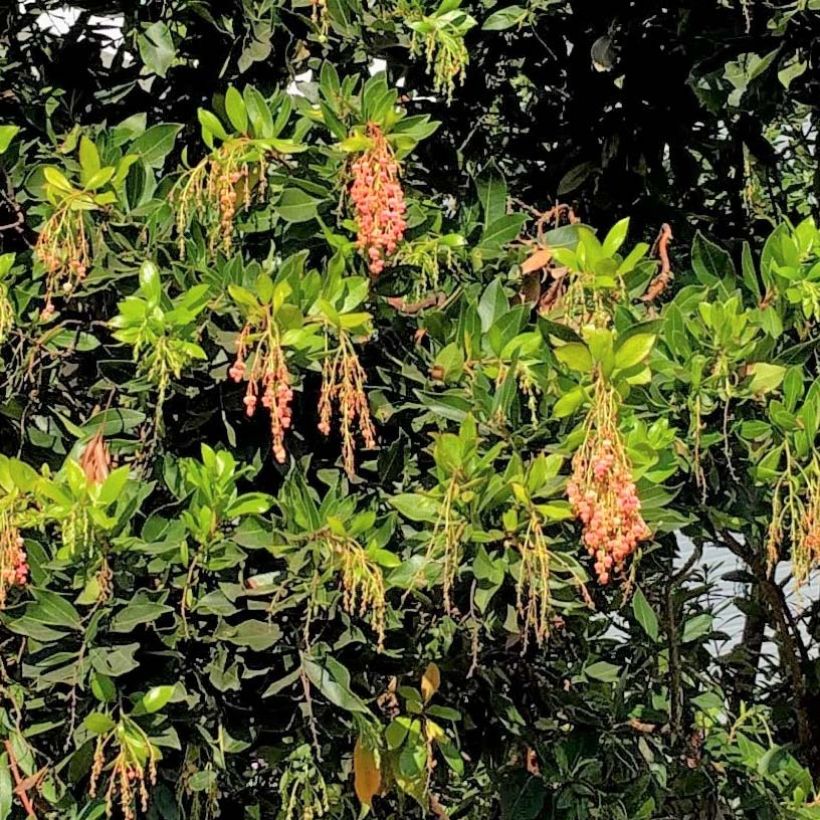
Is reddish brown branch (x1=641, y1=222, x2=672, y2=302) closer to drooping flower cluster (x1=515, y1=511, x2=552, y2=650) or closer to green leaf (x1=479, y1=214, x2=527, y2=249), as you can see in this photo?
green leaf (x1=479, y1=214, x2=527, y2=249)

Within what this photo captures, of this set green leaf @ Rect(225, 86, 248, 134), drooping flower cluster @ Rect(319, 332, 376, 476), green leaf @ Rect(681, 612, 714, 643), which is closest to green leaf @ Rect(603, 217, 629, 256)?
drooping flower cluster @ Rect(319, 332, 376, 476)

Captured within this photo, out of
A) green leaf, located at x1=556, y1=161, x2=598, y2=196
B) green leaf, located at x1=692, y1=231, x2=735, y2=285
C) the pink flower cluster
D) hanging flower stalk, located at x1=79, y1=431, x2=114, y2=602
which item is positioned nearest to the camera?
the pink flower cluster

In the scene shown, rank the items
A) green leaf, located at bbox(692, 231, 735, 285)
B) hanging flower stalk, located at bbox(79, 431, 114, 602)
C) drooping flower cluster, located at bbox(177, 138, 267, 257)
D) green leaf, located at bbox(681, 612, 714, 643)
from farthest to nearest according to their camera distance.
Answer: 1. green leaf, located at bbox(681, 612, 714, 643)
2. green leaf, located at bbox(692, 231, 735, 285)
3. drooping flower cluster, located at bbox(177, 138, 267, 257)
4. hanging flower stalk, located at bbox(79, 431, 114, 602)

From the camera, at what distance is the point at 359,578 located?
1356 millimetres

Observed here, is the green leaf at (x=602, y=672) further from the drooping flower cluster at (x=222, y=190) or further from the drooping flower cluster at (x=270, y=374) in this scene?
the drooping flower cluster at (x=222, y=190)

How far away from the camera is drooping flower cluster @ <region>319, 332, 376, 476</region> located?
1.38 meters

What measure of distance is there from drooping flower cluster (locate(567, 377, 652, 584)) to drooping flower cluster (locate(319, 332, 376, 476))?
9.8 inches

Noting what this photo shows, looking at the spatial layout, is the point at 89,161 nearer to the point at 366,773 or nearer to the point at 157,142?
the point at 157,142

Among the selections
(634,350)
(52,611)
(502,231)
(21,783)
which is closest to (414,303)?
(502,231)

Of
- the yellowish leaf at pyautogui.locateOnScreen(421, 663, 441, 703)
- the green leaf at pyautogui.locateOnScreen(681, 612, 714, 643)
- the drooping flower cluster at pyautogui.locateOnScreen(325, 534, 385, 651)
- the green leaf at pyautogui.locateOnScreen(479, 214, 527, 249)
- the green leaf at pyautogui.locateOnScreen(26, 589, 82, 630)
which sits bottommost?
the green leaf at pyautogui.locateOnScreen(681, 612, 714, 643)

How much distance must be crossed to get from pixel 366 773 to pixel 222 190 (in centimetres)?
72

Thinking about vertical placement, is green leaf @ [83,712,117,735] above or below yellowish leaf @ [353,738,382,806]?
above

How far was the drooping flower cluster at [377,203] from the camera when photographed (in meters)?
1.44

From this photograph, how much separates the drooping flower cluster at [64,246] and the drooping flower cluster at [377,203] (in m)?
0.33
